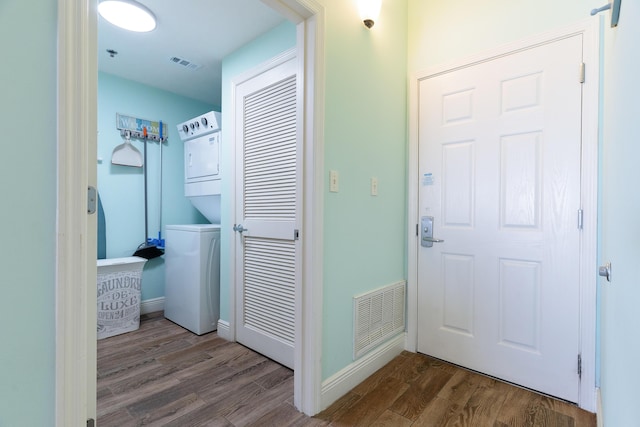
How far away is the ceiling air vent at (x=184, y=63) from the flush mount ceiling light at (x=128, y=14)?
19.2 inches

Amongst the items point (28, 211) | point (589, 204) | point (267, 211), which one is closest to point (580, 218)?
point (589, 204)

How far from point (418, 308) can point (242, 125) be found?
6.52ft

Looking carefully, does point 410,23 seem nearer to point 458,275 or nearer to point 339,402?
point 458,275

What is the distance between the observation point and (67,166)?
0.82 meters

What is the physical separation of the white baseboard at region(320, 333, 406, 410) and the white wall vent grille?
49 mm

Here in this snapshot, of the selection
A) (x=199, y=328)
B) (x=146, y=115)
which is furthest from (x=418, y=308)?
(x=146, y=115)

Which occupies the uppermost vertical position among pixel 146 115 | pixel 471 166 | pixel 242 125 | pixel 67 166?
pixel 146 115

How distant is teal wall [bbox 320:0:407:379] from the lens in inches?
66.6

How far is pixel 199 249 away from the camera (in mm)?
2684

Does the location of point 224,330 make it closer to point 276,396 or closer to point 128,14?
point 276,396

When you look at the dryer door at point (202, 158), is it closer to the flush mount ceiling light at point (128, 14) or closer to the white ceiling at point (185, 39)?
the white ceiling at point (185, 39)

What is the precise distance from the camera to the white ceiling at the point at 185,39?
81.8 inches

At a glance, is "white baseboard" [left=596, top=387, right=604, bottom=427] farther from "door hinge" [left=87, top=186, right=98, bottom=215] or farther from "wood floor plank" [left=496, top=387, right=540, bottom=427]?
"door hinge" [left=87, top=186, right=98, bottom=215]

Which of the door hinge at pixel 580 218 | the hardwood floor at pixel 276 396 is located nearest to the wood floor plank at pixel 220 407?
the hardwood floor at pixel 276 396
